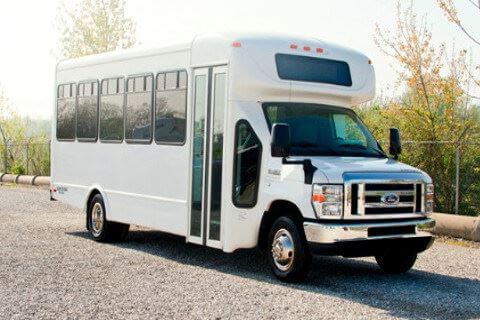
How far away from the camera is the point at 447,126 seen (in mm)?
17234

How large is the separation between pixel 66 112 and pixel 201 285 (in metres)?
6.80

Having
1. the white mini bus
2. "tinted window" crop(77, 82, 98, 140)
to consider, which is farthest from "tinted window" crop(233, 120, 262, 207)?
"tinted window" crop(77, 82, 98, 140)

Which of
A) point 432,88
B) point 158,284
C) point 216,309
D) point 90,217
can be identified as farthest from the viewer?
point 432,88

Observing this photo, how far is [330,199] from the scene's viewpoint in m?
9.34

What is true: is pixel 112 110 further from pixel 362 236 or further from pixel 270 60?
pixel 362 236

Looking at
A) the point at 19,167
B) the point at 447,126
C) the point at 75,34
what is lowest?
the point at 19,167

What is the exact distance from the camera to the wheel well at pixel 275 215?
9.88 metres

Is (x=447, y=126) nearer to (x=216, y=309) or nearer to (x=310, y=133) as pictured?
(x=310, y=133)

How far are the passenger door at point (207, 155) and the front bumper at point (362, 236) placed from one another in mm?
1689

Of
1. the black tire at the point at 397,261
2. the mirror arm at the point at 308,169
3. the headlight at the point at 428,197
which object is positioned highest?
the mirror arm at the point at 308,169

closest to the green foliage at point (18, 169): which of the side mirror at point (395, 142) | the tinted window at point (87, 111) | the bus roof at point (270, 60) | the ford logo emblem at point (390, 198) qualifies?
the tinted window at point (87, 111)

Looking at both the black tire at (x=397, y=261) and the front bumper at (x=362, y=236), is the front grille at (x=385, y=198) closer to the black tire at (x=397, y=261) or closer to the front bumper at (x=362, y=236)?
the front bumper at (x=362, y=236)

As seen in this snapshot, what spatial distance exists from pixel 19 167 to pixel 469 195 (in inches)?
856

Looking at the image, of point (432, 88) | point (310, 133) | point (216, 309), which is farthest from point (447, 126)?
point (216, 309)
